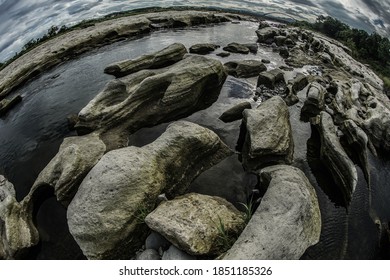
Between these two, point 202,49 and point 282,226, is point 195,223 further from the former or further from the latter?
point 202,49

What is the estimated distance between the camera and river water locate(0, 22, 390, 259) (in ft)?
51.5

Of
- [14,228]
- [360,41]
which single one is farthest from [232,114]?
[360,41]

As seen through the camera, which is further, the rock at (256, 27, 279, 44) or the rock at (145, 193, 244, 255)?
the rock at (256, 27, 279, 44)

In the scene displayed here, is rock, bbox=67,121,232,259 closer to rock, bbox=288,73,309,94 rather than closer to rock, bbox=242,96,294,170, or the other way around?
rock, bbox=242,96,294,170

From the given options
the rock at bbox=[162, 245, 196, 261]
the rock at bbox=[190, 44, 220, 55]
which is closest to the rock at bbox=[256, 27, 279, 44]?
the rock at bbox=[190, 44, 220, 55]

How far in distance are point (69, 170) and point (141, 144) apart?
7.04 meters

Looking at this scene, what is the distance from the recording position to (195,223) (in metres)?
13.1

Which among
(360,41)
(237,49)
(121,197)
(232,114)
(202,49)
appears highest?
(121,197)

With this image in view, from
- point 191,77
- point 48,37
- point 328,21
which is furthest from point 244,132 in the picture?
point 328,21

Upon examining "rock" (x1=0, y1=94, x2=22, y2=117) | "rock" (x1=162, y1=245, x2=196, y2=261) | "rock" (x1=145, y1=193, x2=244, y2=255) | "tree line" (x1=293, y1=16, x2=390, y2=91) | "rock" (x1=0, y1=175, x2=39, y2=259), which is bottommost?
"tree line" (x1=293, y1=16, x2=390, y2=91)

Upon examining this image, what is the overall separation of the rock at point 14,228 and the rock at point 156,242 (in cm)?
686

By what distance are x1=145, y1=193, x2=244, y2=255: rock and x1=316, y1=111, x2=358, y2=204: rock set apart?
26.9ft

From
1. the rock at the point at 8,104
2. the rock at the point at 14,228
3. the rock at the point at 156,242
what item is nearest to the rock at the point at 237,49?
the rock at the point at 8,104

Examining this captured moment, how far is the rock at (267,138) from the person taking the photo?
64.0 feet
